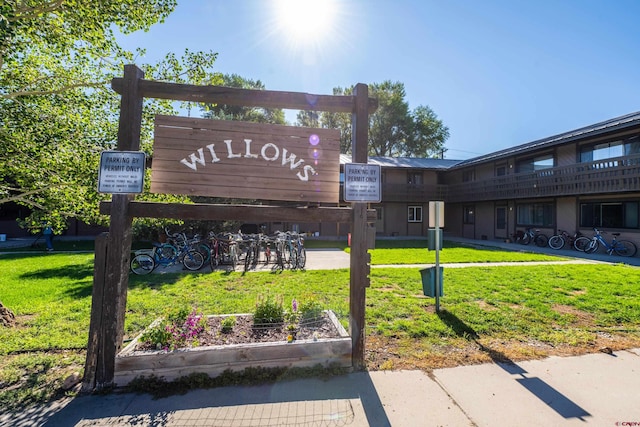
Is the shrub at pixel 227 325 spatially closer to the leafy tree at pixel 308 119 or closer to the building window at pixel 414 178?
the building window at pixel 414 178

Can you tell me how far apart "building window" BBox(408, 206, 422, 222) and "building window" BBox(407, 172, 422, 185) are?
6.71 feet

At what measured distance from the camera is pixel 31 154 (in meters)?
4.30

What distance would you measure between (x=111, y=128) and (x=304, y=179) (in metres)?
3.81

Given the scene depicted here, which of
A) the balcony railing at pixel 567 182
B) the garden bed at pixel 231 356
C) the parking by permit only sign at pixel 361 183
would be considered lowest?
the garden bed at pixel 231 356

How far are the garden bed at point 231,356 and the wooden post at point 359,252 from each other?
0.13m

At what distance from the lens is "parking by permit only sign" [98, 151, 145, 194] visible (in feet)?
9.77

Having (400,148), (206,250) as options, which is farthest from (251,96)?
(400,148)

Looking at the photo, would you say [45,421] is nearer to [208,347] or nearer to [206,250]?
[208,347]

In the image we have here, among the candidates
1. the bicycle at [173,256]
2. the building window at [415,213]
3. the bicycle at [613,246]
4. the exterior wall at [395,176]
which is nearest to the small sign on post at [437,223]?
the bicycle at [173,256]

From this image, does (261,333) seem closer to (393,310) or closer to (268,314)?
(268,314)

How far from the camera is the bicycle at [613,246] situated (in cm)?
1278

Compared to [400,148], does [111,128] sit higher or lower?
lower

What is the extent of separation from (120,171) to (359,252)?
2685mm

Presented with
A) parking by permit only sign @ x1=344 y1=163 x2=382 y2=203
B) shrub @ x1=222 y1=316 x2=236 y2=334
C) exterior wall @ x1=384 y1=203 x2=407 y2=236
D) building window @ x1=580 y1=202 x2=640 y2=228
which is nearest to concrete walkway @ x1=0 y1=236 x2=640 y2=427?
shrub @ x1=222 y1=316 x2=236 y2=334
